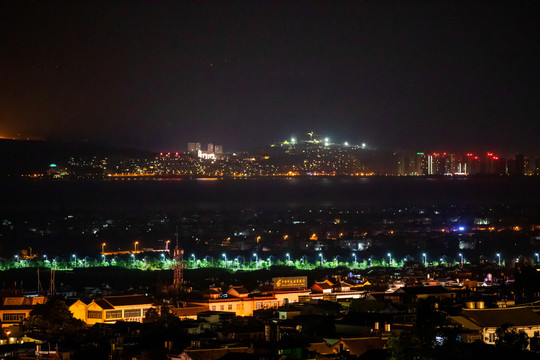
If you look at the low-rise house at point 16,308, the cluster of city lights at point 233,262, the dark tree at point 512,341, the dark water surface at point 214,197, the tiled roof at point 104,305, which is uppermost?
the dark water surface at point 214,197

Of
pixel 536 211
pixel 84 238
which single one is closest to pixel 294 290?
pixel 84 238

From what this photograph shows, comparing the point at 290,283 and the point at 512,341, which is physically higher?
the point at 512,341

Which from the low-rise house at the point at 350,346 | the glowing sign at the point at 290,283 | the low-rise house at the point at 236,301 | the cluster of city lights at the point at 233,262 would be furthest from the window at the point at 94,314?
the cluster of city lights at the point at 233,262

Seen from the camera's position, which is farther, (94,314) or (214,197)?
(214,197)

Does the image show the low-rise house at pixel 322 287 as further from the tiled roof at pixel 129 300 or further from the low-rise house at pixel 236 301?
the tiled roof at pixel 129 300

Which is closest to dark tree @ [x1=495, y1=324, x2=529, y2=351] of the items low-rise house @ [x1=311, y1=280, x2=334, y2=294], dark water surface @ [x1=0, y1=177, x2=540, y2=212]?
low-rise house @ [x1=311, y1=280, x2=334, y2=294]

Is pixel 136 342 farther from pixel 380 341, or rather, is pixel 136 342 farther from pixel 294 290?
pixel 294 290


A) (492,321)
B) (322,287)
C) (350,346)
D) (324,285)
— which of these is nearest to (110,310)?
(322,287)

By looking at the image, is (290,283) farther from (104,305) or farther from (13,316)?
(13,316)

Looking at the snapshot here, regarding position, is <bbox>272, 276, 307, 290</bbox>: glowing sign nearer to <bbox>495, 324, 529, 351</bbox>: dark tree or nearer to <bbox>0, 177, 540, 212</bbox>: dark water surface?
<bbox>495, 324, 529, 351</bbox>: dark tree

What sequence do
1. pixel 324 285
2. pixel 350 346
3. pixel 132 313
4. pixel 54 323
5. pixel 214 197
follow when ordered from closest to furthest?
1. pixel 350 346
2. pixel 54 323
3. pixel 132 313
4. pixel 324 285
5. pixel 214 197

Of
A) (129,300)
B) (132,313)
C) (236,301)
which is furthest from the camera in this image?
(236,301)
